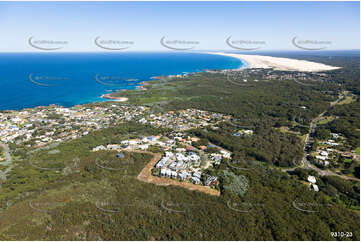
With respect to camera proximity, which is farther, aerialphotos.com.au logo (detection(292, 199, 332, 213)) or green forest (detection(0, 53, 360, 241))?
aerialphotos.com.au logo (detection(292, 199, 332, 213))

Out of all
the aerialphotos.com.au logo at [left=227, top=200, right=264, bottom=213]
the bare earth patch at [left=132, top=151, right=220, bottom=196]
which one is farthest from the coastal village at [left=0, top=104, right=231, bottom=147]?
the aerialphotos.com.au logo at [left=227, top=200, right=264, bottom=213]

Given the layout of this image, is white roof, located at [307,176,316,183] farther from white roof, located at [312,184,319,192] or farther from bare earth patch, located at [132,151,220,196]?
bare earth patch, located at [132,151,220,196]

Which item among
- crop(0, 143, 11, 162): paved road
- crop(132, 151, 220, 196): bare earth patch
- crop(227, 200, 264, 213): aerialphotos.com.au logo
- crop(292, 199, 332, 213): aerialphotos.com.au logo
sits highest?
crop(292, 199, 332, 213): aerialphotos.com.au logo

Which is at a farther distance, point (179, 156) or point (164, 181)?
point (179, 156)

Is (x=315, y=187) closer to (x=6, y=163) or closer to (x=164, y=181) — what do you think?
(x=164, y=181)

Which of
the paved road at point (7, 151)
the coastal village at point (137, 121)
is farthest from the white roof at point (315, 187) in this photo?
the paved road at point (7, 151)

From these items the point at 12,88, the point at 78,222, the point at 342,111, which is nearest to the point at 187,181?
the point at 78,222

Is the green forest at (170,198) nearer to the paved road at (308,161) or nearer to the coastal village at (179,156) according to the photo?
the paved road at (308,161)

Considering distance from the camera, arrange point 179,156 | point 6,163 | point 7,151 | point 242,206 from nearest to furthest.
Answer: point 242,206 < point 6,163 < point 179,156 < point 7,151

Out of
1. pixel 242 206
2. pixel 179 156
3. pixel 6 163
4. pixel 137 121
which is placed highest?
pixel 179 156

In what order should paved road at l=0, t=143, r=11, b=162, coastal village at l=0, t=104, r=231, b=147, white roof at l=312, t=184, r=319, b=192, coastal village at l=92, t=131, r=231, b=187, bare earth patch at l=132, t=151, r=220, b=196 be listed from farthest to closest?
coastal village at l=0, t=104, r=231, b=147 → paved road at l=0, t=143, r=11, b=162 → coastal village at l=92, t=131, r=231, b=187 → white roof at l=312, t=184, r=319, b=192 → bare earth patch at l=132, t=151, r=220, b=196

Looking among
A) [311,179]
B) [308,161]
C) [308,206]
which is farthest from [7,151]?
[308,161]
